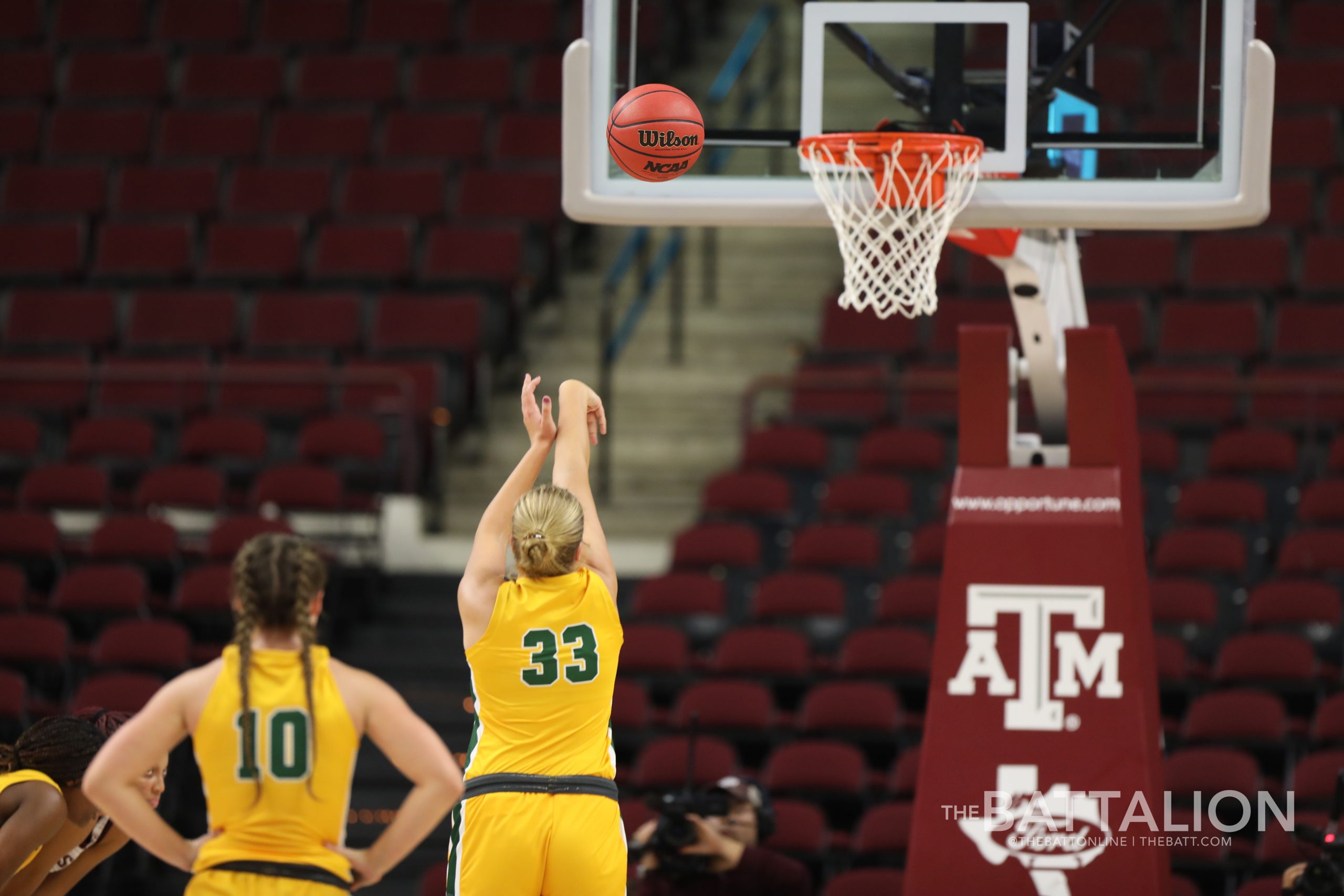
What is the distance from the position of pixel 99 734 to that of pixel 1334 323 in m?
8.28

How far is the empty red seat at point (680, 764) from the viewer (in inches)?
316

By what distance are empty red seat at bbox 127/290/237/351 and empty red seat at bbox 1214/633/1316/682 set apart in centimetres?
667

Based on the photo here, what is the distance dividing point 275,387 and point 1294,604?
6.28 metres

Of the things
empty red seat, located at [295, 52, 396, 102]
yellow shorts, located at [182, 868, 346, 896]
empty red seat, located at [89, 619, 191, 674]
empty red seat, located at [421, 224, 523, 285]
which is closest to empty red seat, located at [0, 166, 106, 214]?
empty red seat, located at [295, 52, 396, 102]

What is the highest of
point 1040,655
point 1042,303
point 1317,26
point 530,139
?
point 1317,26

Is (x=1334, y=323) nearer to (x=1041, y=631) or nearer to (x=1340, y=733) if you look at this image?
(x=1340, y=733)

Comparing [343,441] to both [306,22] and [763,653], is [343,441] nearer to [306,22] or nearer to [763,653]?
[763,653]

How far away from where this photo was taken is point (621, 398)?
480 inches

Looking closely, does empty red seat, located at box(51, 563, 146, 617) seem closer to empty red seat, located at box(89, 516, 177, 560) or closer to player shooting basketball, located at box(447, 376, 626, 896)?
empty red seat, located at box(89, 516, 177, 560)

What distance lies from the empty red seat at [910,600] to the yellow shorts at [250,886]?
577 centimetres

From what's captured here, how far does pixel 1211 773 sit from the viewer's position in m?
7.79

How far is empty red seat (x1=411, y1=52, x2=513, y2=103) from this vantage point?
44.3 ft

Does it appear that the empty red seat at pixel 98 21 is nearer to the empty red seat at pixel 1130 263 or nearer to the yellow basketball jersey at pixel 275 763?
the empty red seat at pixel 1130 263

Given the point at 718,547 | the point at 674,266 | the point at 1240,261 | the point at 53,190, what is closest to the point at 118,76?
the point at 53,190
